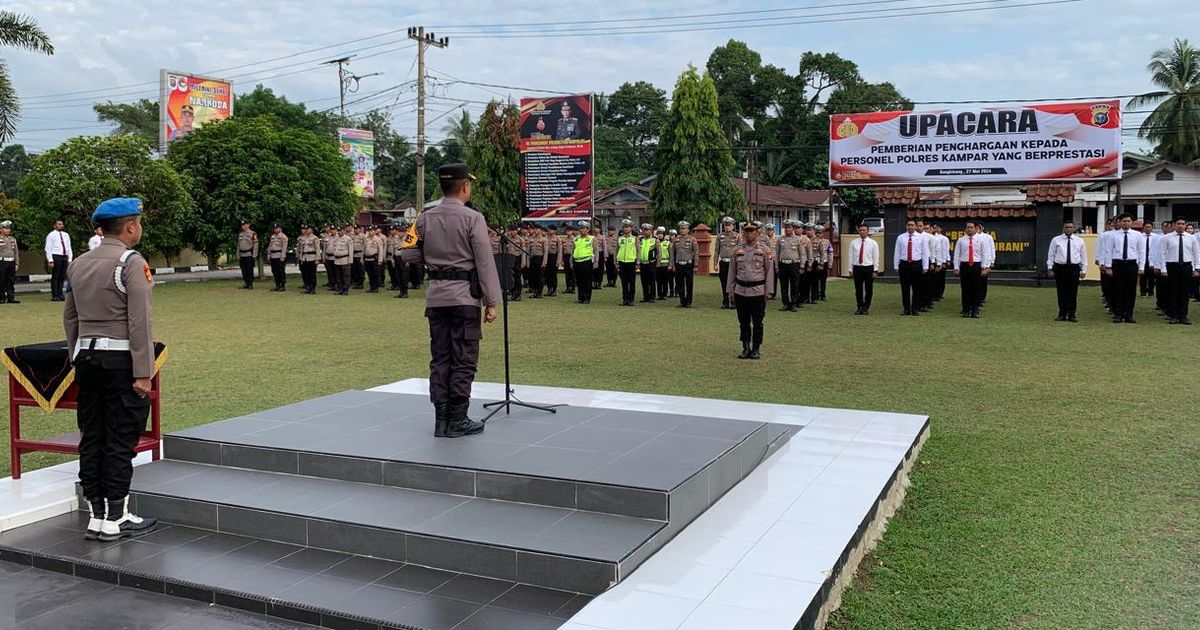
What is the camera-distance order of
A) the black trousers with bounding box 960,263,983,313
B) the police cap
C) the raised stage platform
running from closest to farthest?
the raised stage platform < the police cap < the black trousers with bounding box 960,263,983,313

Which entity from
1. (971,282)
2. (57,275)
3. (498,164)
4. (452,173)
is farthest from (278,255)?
(452,173)

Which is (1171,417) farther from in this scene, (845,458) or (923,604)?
(923,604)

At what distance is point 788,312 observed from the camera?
53.2 feet

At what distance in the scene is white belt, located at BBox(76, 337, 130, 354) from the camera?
4.31 metres

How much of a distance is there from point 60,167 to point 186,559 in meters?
19.4

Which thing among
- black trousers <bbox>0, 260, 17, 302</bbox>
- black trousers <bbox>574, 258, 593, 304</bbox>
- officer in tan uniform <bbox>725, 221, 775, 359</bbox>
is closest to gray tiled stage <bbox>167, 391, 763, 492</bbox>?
officer in tan uniform <bbox>725, 221, 775, 359</bbox>

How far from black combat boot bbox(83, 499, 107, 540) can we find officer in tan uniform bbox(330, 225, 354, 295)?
16981 millimetres

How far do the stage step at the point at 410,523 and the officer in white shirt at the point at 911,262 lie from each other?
12.3 metres

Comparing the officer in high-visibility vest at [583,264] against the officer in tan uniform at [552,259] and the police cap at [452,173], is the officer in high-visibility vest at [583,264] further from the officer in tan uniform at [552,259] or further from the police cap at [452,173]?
the police cap at [452,173]

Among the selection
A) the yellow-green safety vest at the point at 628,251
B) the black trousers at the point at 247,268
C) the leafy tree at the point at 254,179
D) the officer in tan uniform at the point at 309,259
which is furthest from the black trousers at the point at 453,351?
the leafy tree at the point at 254,179

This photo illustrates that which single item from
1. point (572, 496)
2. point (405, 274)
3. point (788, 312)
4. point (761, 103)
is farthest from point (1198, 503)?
point (761, 103)

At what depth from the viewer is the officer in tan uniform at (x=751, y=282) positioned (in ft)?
34.2

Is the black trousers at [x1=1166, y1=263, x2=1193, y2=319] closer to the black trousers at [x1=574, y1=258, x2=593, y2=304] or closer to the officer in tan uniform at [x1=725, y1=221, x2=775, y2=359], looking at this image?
the officer in tan uniform at [x1=725, y1=221, x2=775, y2=359]

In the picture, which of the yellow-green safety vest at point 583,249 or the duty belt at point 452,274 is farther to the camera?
the yellow-green safety vest at point 583,249
